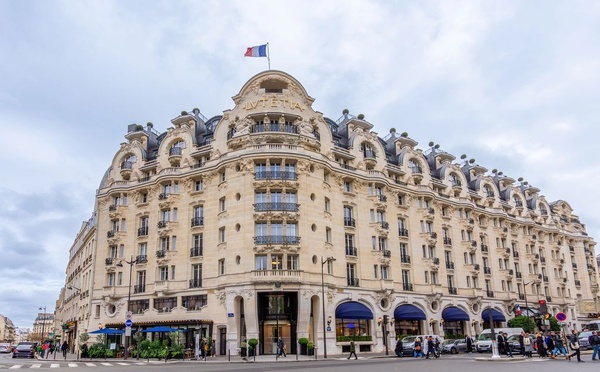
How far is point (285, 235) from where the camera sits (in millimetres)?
41312

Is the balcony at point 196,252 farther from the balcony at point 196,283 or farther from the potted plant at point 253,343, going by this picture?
the potted plant at point 253,343

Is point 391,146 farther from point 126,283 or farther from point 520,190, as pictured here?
point 126,283

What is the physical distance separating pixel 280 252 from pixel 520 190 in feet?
163

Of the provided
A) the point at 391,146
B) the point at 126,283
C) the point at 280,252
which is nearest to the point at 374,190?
the point at 391,146

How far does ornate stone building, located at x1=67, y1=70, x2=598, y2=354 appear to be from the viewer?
1620 inches

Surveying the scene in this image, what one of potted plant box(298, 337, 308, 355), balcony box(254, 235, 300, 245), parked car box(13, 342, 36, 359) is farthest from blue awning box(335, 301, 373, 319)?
parked car box(13, 342, 36, 359)

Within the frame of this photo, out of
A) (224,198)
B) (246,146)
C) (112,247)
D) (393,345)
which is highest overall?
(246,146)

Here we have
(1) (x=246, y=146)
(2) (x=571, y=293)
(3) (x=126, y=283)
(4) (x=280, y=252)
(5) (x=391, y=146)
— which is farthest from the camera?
(2) (x=571, y=293)

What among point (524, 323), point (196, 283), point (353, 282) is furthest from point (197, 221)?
point (524, 323)

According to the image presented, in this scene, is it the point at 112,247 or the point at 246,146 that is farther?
the point at 112,247

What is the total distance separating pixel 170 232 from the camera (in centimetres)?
4681

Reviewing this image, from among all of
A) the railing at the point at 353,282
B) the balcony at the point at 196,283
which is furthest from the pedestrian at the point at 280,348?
the balcony at the point at 196,283

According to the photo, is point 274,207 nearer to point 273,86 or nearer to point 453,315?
point 273,86

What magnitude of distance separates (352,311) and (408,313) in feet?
24.5
